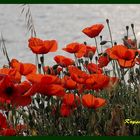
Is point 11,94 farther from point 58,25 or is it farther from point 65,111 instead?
point 58,25

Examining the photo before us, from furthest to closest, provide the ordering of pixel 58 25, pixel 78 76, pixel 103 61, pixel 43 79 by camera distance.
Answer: pixel 58 25
pixel 103 61
pixel 78 76
pixel 43 79

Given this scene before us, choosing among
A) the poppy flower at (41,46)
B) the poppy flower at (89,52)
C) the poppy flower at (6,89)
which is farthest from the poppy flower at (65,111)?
the poppy flower at (89,52)

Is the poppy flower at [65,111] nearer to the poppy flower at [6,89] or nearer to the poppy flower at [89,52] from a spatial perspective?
the poppy flower at [6,89]

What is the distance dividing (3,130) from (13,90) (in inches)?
7.0

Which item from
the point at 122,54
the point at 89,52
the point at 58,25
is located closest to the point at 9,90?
the point at 122,54

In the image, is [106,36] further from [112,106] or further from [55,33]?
[112,106]

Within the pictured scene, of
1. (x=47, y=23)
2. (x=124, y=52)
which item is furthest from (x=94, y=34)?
(x=47, y=23)

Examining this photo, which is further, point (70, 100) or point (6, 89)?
point (70, 100)

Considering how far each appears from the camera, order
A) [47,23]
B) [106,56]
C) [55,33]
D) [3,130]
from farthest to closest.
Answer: [47,23], [55,33], [106,56], [3,130]

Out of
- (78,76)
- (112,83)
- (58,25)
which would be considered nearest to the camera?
(78,76)

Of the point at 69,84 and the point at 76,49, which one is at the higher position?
the point at 76,49

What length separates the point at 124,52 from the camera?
3119 mm

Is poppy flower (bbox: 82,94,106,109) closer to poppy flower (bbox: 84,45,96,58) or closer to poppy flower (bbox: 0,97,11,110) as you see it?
poppy flower (bbox: 0,97,11,110)

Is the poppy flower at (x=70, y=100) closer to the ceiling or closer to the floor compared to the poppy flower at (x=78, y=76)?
closer to the floor
